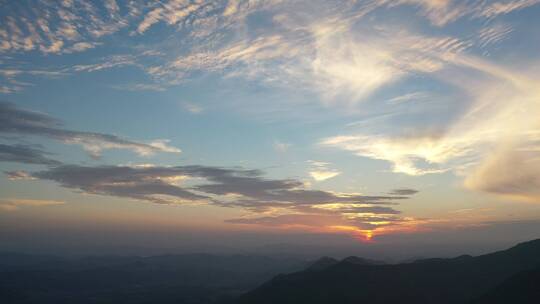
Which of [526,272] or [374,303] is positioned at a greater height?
[526,272]

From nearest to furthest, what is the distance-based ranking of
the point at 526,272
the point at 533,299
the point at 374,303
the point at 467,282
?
the point at 533,299, the point at 526,272, the point at 374,303, the point at 467,282

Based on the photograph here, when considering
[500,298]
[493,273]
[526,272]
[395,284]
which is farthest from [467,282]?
[500,298]

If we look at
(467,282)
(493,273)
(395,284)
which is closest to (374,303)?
(395,284)

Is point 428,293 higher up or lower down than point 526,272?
lower down

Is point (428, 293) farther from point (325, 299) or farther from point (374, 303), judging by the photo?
point (325, 299)

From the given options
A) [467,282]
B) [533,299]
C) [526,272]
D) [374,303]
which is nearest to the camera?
[533,299]

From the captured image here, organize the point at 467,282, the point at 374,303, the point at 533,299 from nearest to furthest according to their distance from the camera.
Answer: the point at 533,299
the point at 374,303
the point at 467,282

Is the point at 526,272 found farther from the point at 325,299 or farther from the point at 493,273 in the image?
the point at 325,299

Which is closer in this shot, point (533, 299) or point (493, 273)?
point (533, 299)

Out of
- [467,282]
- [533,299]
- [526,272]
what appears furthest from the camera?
[467,282]
